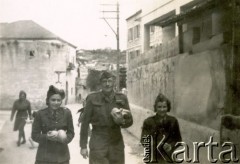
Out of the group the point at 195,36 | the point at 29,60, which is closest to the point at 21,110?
the point at 195,36

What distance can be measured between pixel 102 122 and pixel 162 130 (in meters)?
0.78

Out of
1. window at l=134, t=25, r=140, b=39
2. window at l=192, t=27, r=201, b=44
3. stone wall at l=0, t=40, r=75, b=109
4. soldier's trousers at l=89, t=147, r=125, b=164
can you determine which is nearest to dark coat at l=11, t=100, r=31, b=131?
window at l=192, t=27, r=201, b=44

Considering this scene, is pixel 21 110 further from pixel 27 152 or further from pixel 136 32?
pixel 136 32

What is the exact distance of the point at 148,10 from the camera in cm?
1608

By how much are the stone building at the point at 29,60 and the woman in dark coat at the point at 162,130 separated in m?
10.5

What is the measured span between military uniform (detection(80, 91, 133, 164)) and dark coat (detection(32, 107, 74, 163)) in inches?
12.6

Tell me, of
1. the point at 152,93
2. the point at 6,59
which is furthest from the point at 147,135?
the point at 6,59

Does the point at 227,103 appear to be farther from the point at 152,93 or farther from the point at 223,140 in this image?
the point at 152,93

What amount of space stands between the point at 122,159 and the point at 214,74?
183 centimetres

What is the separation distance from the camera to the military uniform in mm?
4648

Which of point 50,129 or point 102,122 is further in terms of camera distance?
point 102,122

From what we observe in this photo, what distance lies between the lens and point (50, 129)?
4.43 metres

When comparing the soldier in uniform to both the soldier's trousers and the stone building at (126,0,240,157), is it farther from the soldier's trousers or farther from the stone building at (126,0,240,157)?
the stone building at (126,0,240,157)

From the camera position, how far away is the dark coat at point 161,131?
13.9 ft
